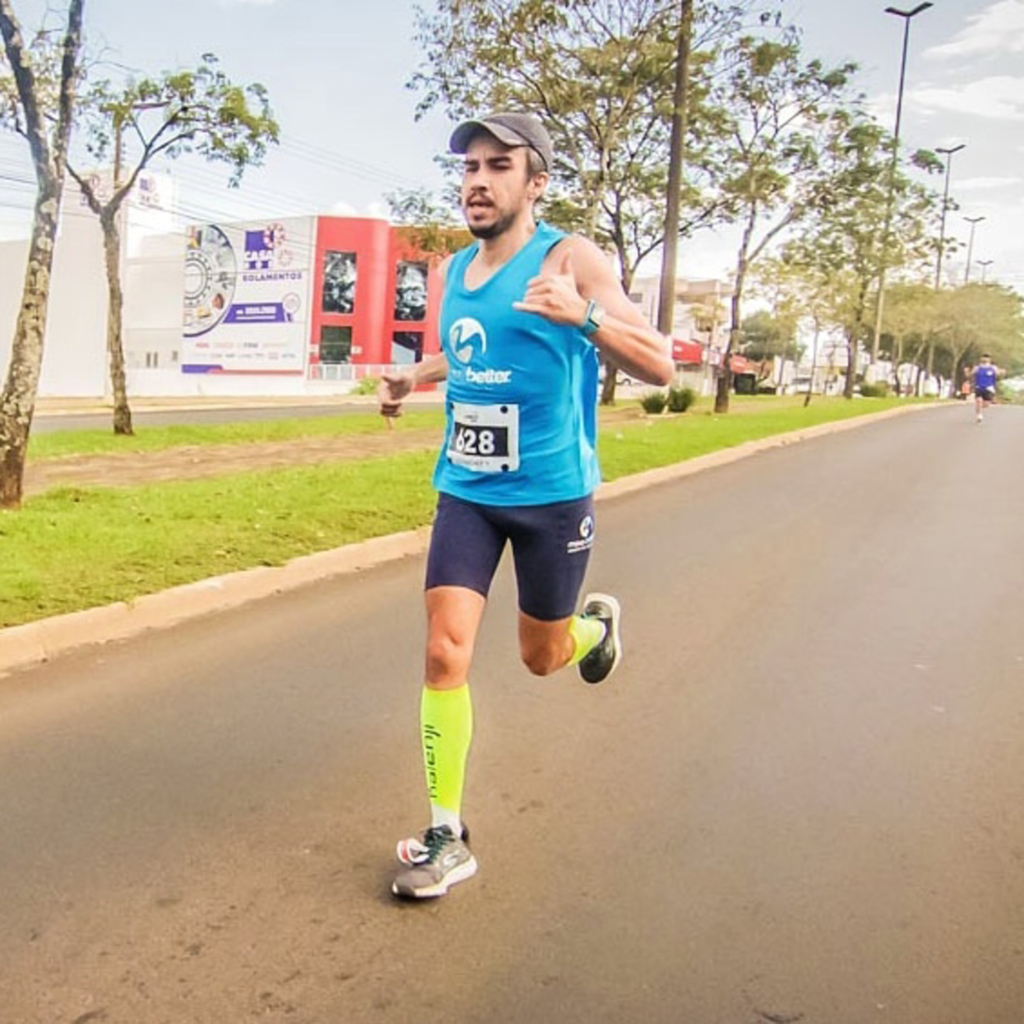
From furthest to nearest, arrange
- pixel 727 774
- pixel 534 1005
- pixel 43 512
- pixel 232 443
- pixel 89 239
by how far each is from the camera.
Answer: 1. pixel 89 239
2. pixel 232 443
3. pixel 43 512
4. pixel 727 774
5. pixel 534 1005

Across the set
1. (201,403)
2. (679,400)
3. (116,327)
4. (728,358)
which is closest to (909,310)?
(728,358)

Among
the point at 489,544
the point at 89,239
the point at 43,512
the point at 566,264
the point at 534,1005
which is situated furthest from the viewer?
the point at 89,239

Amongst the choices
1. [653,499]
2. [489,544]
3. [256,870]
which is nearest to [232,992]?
[256,870]

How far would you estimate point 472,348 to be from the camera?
293 centimetres

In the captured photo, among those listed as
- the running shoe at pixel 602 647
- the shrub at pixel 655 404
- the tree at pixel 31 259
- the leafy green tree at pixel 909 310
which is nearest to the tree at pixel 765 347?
the leafy green tree at pixel 909 310

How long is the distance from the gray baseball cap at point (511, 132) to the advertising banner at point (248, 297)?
46961mm

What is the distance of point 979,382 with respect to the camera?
89.3ft

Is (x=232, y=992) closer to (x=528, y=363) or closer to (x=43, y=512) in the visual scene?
(x=528, y=363)

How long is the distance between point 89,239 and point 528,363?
48349 mm

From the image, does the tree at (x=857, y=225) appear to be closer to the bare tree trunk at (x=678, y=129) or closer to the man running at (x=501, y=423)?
the bare tree trunk at (x=678, y=129)

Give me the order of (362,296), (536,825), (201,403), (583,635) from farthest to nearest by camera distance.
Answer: (362,296)
(201,403)
(583,635)
(536,825)

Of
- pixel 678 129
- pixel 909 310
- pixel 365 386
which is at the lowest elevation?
pixel 365 386

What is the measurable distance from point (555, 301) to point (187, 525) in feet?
17.2

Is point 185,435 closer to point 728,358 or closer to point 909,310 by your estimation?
point 728,358
